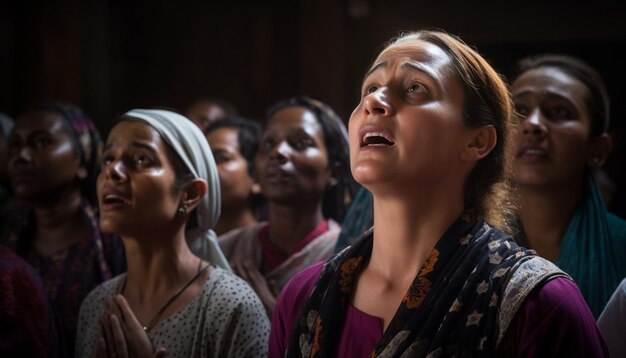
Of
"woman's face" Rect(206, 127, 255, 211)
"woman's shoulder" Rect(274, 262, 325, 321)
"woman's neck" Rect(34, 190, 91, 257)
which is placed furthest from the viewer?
"woman's face" Rect(206, 127, 255, 211)

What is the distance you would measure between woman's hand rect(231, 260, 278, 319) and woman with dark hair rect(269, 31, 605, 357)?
2.34 ft

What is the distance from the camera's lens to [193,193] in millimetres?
2354

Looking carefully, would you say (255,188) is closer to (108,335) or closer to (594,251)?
(108,335)

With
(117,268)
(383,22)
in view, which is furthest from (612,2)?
(117,268)

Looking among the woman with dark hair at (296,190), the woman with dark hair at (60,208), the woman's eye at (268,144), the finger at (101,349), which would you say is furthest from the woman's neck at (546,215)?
the woman with dark hair at (60,208)

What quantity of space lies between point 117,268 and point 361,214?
34.7 inches

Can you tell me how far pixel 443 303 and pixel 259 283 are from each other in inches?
48.5

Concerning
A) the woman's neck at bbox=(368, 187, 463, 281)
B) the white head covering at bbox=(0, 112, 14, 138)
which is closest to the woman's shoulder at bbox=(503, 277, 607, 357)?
the woman's neck at bbox=(368, 187, 463, 281)

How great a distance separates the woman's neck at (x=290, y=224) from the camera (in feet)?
10.1

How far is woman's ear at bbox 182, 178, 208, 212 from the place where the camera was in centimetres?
233

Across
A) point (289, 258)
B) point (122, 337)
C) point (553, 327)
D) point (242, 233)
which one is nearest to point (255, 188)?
point (242, 233)

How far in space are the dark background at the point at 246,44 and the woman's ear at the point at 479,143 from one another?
7.88 ft

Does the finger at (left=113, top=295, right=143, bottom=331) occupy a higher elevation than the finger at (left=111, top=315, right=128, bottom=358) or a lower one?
higher

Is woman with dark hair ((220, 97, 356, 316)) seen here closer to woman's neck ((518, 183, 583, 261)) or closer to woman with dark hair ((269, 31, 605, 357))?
woman's neck ((518, 183, 583, 261))
